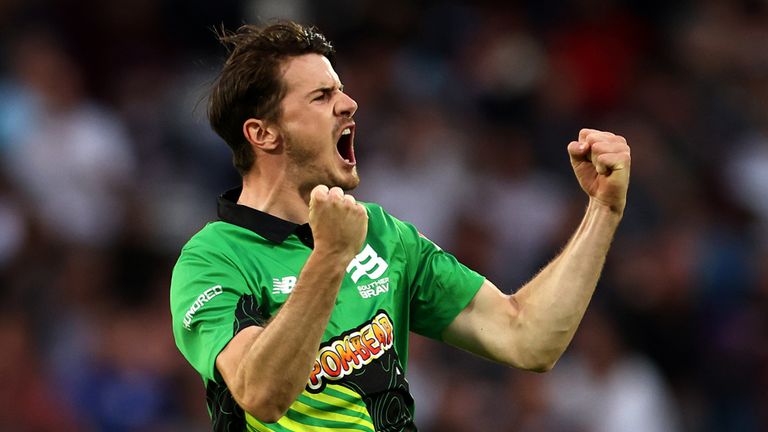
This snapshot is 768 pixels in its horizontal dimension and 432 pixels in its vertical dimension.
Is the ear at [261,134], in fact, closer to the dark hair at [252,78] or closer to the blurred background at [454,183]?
the dark hair at [252,78]

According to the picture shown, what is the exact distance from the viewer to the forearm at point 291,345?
374 centimetres

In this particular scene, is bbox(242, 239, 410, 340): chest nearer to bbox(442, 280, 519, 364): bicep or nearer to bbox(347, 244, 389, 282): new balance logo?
bbox(347, 244, 389, 282): new balance logo

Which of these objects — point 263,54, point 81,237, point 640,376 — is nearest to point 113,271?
point 81,237

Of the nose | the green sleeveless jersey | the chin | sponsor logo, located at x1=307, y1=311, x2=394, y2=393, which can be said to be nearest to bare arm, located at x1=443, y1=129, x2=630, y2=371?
the green sleeveless jersey

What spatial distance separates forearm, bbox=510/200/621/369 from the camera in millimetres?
4539

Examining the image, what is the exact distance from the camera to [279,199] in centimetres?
454

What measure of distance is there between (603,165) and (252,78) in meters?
1.12

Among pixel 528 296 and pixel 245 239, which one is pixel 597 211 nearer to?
pixel 528 296

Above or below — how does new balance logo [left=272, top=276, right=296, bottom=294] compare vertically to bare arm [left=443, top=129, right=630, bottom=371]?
below

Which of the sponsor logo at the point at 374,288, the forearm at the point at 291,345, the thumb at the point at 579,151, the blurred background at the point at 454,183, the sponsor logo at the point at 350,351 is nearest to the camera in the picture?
the forearm at the point at 291,345

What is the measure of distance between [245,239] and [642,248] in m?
5.85

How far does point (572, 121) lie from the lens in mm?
10680

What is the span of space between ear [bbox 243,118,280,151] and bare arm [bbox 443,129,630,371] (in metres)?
0.83

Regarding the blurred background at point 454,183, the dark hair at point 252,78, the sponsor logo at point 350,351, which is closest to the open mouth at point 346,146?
the dark hair at point 252,78
